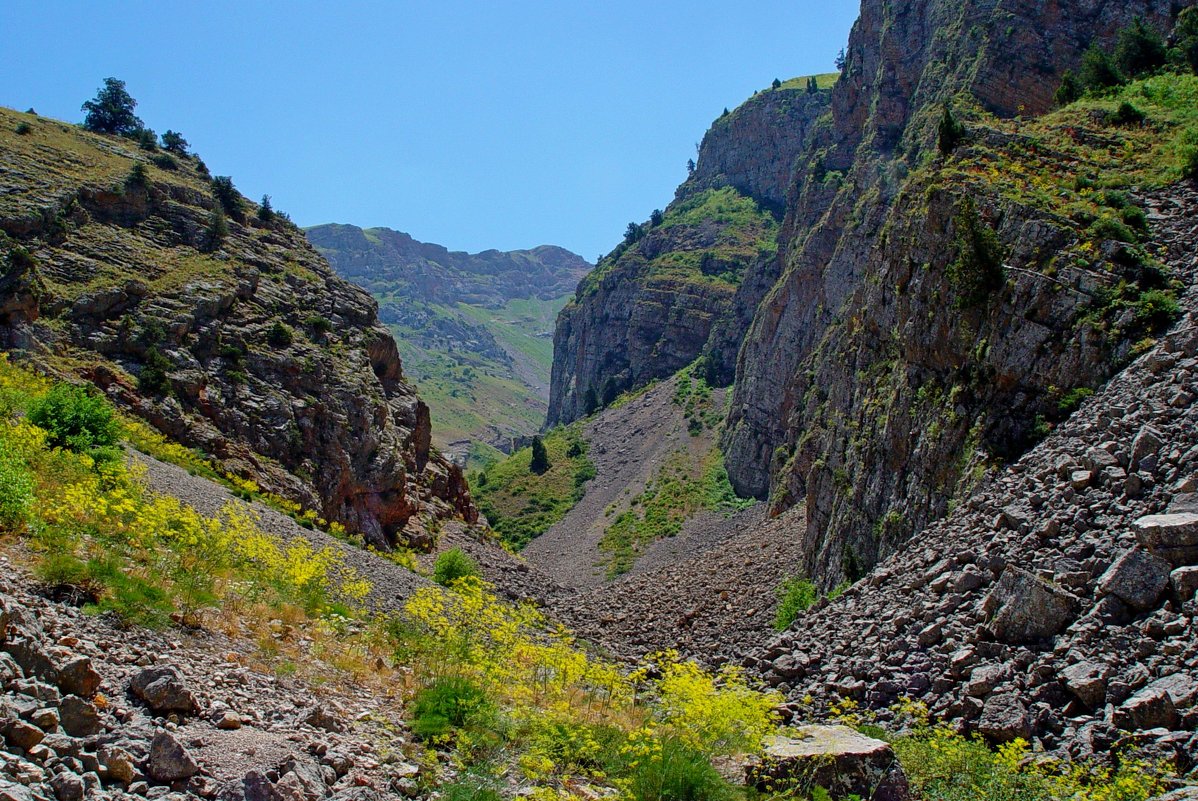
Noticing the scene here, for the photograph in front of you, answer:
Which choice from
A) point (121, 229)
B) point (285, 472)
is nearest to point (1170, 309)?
point (285, 472)

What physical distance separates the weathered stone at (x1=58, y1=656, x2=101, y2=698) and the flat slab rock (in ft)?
24.8

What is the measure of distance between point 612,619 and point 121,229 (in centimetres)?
3372

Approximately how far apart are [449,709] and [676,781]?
3.44m

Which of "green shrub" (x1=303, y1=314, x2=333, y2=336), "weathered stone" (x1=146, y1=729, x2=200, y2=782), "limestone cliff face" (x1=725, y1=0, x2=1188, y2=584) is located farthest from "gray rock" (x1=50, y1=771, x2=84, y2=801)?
"green shrub" (x1=303, y1=314, x2=333, y2=336)

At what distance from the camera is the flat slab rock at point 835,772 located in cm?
940

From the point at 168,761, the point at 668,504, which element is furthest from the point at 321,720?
the point at 668,504

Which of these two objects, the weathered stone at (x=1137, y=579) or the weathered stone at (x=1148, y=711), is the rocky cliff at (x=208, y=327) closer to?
the weathered stone at (x=1137, y=579)

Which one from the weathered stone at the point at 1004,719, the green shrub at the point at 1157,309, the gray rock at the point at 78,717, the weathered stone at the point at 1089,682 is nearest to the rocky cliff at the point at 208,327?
the gray rock at the point at 78,717

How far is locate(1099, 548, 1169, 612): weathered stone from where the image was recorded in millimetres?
12000

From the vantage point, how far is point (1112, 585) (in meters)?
12.5

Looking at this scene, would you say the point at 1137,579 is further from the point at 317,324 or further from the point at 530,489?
the point at 530,489

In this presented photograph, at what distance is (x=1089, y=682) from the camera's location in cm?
1128

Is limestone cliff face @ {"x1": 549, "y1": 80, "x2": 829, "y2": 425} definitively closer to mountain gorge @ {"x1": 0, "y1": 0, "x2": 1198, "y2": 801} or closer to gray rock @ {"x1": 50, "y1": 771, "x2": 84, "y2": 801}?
mountain gorge @ {"x1": 0, "y1": 0, "x2": 1198, "y2": 801}

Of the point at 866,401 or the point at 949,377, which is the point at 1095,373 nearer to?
the point at 949,377
